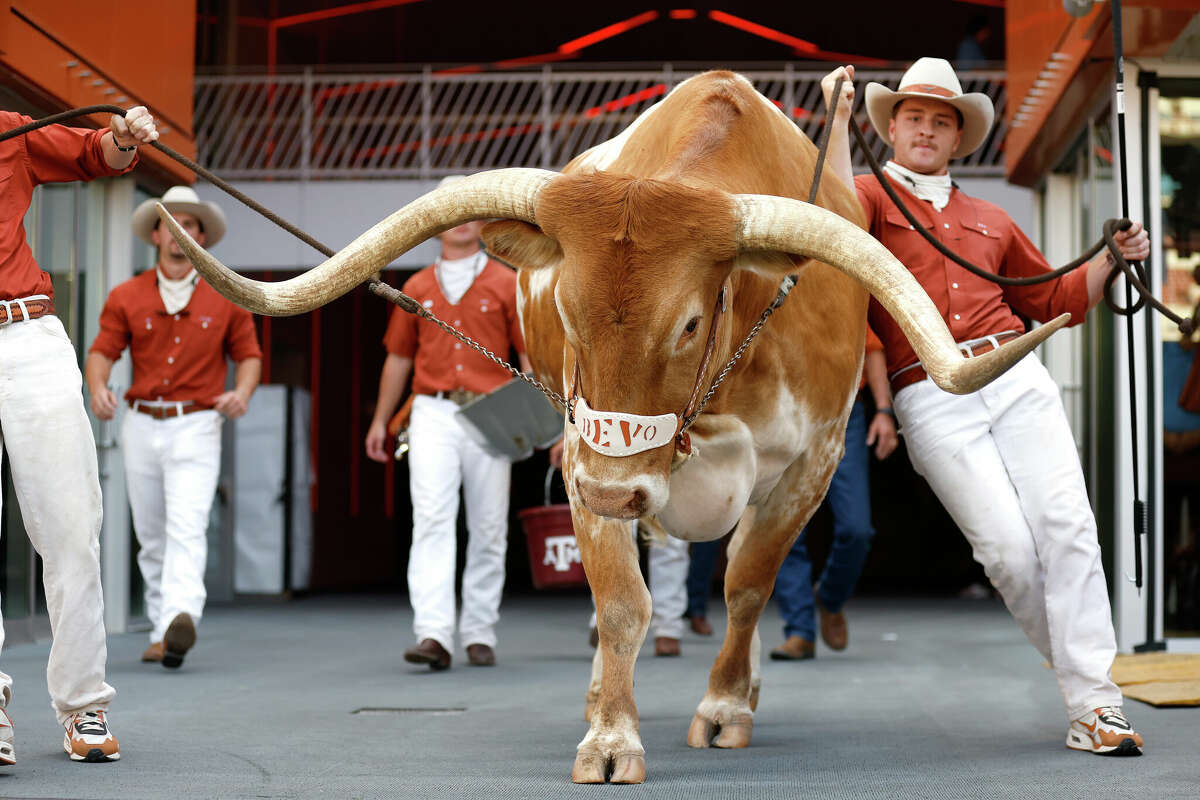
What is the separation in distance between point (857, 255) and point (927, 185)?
124 cm

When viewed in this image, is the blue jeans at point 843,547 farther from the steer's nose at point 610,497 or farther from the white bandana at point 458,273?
the steer's nose at point 610,497

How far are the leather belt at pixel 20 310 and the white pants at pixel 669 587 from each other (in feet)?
12.4

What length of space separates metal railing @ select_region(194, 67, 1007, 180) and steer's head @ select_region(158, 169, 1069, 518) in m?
8.61

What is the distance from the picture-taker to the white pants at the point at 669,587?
712 cm

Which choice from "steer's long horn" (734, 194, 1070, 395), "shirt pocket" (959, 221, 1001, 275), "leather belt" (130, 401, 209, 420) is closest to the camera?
"steer's long horn" (734, 194, 1070, 395)

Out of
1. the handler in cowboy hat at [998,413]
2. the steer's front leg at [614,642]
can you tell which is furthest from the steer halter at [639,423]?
the handler in cowboy hat at [998,413]

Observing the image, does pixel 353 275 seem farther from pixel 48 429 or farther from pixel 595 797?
pixel 595 797

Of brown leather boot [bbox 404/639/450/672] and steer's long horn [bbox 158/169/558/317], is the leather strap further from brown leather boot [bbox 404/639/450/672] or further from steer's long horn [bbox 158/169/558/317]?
brown leather boot [bbox 404/639/450/672]

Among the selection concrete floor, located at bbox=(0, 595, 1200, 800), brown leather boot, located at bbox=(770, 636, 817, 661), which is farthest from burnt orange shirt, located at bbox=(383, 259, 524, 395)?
brown leather boot, located at bbox=(770, 636, 817, 661)

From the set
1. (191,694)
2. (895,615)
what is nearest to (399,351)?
(191,694)

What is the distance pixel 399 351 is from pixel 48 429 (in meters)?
3.36

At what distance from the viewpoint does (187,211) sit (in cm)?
719

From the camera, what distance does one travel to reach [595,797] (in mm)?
3316

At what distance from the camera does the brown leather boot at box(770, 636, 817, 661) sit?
268 inches
